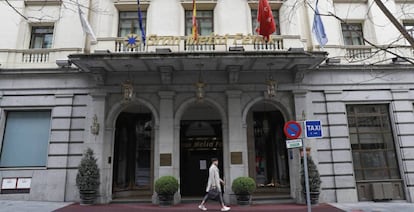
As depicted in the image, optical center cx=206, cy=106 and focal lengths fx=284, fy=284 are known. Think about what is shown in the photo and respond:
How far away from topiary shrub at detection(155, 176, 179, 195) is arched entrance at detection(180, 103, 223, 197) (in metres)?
3.45

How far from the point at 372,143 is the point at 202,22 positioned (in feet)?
34.9

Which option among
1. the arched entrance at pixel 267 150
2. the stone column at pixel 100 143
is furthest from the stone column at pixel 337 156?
the stone column at pixel 100 143

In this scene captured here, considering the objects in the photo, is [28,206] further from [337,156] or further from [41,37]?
[337,156]

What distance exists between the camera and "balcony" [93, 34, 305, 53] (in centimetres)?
1339

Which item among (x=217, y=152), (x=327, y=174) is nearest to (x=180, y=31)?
(x=217, y=152)

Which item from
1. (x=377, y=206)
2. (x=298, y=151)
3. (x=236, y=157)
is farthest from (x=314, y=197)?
Answer: (x=236, y=157)

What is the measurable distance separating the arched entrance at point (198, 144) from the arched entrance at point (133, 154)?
188cm

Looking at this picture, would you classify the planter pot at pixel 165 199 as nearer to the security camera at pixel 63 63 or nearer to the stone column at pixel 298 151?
the stone column at pixel 298 151

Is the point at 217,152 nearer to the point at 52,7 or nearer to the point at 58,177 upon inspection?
the point at 58,177

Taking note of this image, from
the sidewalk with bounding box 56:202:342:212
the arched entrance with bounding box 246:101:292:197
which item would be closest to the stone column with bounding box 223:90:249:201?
the sidewalk with bounding box 56:202:342:212

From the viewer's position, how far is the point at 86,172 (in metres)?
12.4

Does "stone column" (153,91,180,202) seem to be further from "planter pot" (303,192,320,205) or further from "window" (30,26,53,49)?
"window" (30,26,53,49)

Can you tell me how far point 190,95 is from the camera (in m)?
14.0

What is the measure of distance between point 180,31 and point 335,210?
10.8 meters
